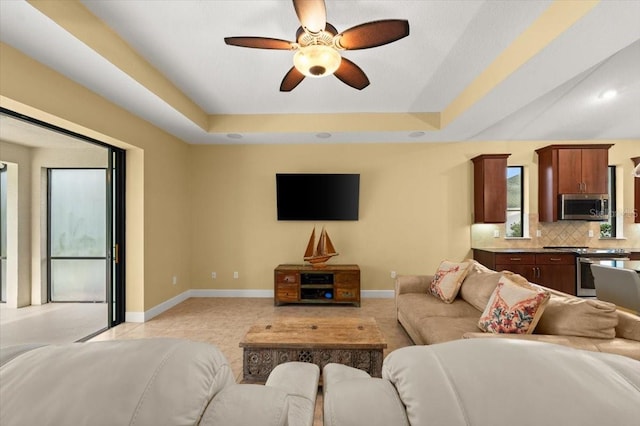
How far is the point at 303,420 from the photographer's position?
29.9 inches

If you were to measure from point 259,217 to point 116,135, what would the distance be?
2.40 metres

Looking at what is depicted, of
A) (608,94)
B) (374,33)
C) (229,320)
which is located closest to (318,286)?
(229,320)

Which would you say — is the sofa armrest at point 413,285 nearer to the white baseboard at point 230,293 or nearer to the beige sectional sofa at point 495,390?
the white baseboard at point 230,293

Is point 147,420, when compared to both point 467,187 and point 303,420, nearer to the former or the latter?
point 303,420

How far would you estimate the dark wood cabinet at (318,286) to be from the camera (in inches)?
183

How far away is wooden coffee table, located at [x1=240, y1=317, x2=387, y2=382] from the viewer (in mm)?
2295

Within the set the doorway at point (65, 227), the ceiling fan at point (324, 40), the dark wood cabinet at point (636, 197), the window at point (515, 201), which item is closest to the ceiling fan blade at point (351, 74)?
the ceiling fan at point (324, 40)

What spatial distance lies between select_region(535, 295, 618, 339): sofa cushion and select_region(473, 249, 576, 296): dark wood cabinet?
8.85 feet

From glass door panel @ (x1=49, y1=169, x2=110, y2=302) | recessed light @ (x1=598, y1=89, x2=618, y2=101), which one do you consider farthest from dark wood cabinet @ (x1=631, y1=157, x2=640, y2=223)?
glass door panel @ (x1=49, y1=169, x2=110, y2=302)

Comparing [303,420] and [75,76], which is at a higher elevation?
[75,76]

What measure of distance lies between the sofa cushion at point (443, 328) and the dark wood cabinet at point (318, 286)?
195cm

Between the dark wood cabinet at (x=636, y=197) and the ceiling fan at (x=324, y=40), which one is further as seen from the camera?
the dark wood cabinet at (x=636, y=197)

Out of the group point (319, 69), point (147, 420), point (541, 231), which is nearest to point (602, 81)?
point (541, 231)

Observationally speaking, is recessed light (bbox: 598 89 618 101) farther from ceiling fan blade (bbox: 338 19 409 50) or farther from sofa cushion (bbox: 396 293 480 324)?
ceiling fan blade (bbox: 338 19 409 50)
